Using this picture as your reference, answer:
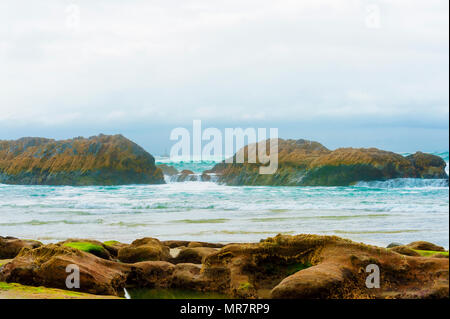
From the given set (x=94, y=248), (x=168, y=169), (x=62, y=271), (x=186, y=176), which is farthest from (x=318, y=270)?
(x=186, y=176)

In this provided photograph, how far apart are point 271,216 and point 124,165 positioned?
4529 millimetres

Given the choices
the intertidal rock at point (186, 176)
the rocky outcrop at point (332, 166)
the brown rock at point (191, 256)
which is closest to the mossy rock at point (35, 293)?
the brown rock at point (191, 256)

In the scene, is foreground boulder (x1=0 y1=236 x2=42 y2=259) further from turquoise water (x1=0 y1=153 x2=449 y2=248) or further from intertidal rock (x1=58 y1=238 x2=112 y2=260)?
turquoise water (x1=0 y1=153 x2=449 y2=248)

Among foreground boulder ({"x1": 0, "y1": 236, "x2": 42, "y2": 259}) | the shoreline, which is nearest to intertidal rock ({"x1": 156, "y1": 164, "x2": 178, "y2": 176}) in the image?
foreground boulder ({"x1": 0, "y1": 236, "x2": 42, "y2": 259})

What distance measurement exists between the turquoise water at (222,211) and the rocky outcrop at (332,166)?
37 centimetres

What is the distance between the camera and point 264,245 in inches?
200

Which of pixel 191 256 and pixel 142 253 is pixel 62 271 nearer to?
pixel 142 253

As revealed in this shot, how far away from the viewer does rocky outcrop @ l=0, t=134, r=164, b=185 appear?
10.1 m

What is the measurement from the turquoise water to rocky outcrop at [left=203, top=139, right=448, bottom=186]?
1.20ft

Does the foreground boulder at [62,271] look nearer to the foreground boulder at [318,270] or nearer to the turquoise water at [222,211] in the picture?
the foreground boulder at [318,270]

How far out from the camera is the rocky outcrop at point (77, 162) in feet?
33.0
